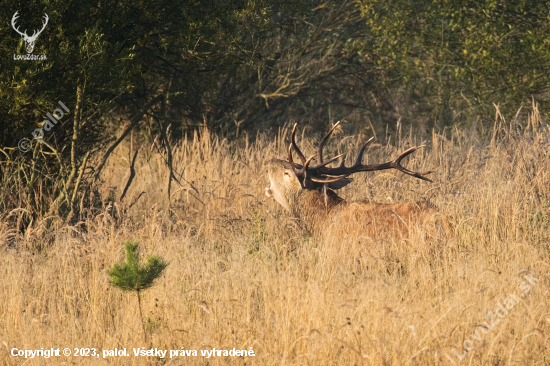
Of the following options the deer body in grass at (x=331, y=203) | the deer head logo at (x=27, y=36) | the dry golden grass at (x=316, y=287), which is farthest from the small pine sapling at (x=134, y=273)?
the deer head logo at (x=27, y=36)

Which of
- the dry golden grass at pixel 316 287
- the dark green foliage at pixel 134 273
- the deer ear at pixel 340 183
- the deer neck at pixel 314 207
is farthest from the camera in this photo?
the deer ear at pixel 340 183

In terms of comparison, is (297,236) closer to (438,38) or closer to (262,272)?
(262,272)

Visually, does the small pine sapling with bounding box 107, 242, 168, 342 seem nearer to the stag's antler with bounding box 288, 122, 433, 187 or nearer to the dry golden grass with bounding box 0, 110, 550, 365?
the dry golden grass with bounding box 0, 110, 550, 365

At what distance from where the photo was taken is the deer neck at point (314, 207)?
698cm

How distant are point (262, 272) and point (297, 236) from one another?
1.16m

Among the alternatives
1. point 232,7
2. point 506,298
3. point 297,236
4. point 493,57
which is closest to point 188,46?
point 232,7

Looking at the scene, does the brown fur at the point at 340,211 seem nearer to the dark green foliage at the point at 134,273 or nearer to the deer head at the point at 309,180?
the deer head at the point at 309,180

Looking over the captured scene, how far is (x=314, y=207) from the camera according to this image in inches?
279

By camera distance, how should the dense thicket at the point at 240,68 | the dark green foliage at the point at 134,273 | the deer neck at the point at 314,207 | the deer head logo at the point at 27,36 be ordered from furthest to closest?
the deer neck at the point at 314,207
the dense thicket at the point at 240,68
the deer head logo at the point at 27,36
the dark green foliage at the point at 134,273

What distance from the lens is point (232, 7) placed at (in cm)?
777

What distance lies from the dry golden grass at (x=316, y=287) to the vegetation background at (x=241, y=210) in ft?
0.07

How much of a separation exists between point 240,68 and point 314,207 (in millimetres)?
3415

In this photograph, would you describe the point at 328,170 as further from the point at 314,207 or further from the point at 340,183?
the point at 314,207

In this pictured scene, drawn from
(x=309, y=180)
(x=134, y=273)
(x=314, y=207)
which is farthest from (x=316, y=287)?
(x=309, y=180)
